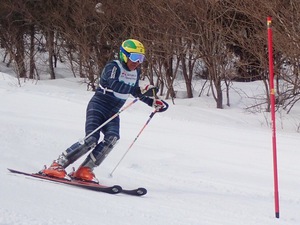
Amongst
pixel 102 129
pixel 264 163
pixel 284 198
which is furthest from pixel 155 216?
pixel 264 163

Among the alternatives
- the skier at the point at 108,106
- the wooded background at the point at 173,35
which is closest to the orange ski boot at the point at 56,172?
the skier at the point at 108,106

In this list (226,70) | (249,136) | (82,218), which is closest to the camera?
(82,218)

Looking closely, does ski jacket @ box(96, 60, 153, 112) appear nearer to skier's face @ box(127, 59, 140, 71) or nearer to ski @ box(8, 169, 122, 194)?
skier's face @ box(127, 59, 140, 71)

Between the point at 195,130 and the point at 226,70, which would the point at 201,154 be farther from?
the point at 226,70

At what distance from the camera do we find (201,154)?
8766 mm

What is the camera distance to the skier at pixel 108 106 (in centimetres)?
606

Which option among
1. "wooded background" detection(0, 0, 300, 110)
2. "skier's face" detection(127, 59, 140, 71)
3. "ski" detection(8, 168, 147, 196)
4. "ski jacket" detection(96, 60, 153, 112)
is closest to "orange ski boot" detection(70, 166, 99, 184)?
"ski" detection(8, 168, 147, 196)

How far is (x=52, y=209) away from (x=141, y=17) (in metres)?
16.5

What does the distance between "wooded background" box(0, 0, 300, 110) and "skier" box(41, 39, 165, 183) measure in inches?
315

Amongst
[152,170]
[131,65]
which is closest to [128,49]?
[131,65]

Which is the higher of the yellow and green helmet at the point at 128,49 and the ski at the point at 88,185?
the yellow and green helmet at the point at 128,49

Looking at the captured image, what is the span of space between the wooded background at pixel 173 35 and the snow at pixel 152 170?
263 centimetres

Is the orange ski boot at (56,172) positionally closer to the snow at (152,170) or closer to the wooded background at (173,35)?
the snow at (152,170)

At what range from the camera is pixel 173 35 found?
1859cm
